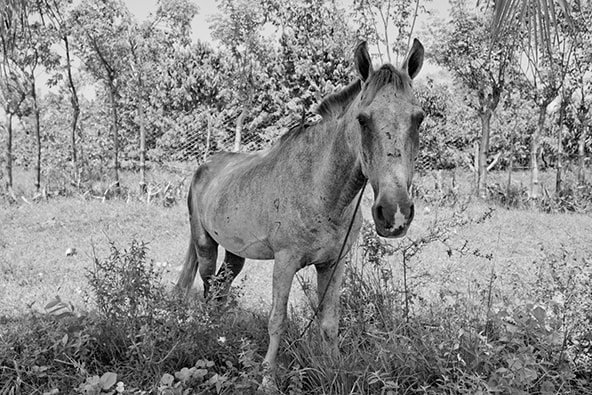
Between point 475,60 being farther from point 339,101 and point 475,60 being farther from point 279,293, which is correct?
point 279,293

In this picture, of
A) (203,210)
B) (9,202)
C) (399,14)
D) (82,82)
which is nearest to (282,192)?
(203,210)

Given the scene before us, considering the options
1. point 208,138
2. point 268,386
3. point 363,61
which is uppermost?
point 208,138

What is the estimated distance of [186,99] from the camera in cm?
1627

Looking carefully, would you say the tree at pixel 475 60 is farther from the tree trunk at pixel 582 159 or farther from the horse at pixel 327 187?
the horse at pixel 327 187

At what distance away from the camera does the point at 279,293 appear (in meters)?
2.59

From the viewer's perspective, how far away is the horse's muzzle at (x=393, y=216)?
70.5 inches

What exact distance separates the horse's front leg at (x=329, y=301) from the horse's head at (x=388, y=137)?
0.86 metres

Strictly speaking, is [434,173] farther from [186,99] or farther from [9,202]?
[9,202]

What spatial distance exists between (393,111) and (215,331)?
179 centimetres

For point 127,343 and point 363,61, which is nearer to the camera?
point 363,61

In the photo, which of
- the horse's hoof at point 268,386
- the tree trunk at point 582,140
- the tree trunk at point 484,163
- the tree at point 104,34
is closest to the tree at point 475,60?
the tree trunk at point 484,163

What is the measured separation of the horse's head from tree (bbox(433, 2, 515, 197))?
985 centimetres

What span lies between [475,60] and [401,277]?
8.15 m

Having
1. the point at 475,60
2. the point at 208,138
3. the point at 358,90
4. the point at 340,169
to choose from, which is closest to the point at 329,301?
the point at 340,169
